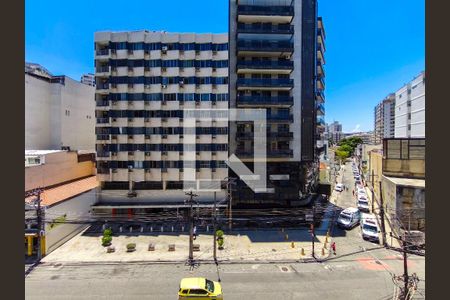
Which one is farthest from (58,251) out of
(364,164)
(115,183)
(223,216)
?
(364,164)

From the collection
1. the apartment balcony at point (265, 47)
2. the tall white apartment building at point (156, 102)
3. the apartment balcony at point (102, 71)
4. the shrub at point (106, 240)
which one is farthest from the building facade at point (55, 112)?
the apartment balcony at point (265, 47)

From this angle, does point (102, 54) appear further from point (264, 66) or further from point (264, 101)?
point (264, 101)

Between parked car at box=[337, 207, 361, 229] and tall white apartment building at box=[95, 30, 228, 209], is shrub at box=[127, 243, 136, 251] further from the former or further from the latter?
parked car at box=[337, 207, 361, 229]

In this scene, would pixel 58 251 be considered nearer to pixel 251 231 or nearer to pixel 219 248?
pixel 219 248

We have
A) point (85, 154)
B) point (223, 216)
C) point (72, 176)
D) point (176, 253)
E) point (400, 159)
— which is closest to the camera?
point (176, 253)

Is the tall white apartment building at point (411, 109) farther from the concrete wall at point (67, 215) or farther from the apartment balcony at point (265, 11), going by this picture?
the concrete wall at point (67, 215)

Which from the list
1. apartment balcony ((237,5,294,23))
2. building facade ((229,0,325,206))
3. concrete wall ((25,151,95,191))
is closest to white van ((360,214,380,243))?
building facade ((229,0,325,206))
